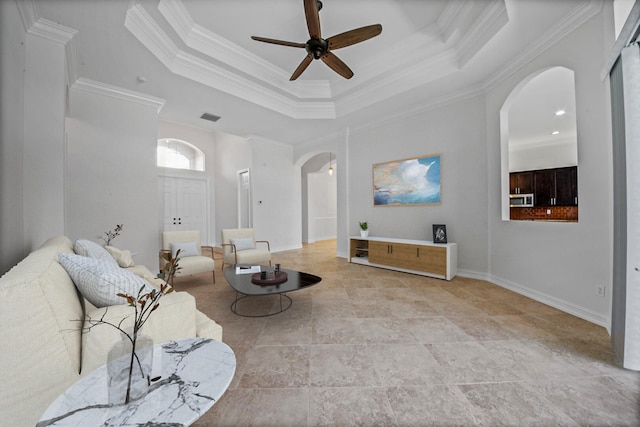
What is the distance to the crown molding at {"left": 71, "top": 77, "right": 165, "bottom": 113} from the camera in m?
3.70

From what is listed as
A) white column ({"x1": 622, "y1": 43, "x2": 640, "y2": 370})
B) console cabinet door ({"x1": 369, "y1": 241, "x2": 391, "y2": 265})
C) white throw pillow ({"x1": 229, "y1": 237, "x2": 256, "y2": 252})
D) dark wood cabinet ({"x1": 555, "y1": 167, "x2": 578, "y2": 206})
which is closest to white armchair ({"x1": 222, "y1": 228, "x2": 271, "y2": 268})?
white throw pillow ({"x1": 229, "y1": 237, "x2": 256, "y2": 252})

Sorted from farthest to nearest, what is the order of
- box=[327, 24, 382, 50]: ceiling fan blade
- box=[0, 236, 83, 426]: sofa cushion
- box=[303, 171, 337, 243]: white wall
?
box=[303, 171, 337, 243]: white wall < box=[327, 24, 382, 50]: ceiling fan blade < box=[0, 236, 83, 426]: sofa cushion

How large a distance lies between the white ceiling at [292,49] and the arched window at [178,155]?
2425 mm

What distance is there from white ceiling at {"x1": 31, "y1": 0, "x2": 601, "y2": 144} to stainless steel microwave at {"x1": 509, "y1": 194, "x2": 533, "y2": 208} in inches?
185

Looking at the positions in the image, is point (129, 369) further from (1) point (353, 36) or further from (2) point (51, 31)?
(2) point (51, 31)

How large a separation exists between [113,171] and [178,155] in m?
3.63

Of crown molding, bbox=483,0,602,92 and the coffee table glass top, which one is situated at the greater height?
crown molding, bbox=483,0,602,92

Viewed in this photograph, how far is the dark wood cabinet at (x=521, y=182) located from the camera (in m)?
6.97

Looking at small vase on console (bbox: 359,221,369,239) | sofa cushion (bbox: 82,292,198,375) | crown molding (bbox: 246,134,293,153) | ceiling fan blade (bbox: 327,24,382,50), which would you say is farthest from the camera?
A: crown molding (bbox: 246,134,293,153)

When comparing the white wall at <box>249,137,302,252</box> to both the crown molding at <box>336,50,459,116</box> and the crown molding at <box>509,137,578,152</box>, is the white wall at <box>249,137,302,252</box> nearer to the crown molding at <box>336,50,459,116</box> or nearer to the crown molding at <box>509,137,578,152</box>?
the crown molding at <box>336,50,459,116</box>

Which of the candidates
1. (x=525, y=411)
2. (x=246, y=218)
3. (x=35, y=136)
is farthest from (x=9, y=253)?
(x=246, y=218)

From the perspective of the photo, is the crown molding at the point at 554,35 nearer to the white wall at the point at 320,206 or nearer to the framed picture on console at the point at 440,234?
the framed picture on console at the point at 440,234

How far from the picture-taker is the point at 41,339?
3.27 ft

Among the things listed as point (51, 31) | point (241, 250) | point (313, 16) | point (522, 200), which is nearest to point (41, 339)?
point (313, 16)
